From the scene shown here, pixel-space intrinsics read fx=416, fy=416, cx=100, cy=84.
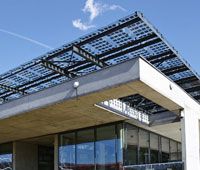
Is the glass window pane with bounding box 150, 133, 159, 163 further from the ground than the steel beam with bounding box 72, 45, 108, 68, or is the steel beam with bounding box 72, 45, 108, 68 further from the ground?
the steel beam with bounding box 72, 45, 108, 68

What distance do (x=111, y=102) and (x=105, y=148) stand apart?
2.53 meters

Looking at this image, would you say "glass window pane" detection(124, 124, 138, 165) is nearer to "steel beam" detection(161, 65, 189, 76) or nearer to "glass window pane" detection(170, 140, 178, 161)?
"steel beam" detection(161, 65, 189, 76)

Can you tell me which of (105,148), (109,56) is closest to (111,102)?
(109,56)

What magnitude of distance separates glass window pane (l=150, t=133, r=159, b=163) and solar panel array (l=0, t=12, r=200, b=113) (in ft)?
9.62

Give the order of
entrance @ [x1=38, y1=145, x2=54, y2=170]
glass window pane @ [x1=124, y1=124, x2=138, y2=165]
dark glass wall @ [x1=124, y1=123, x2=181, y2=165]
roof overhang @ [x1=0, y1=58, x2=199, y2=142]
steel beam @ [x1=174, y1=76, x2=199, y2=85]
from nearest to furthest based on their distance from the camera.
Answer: roof overhang @ [x1=0, y1=58, x2=199, y2=142] → steel beam @ [x1=174, y1=76, x2=199, y2=85] → glass window pane @ [x1=124, y1=124, x2=138, y2=165] → dark glass wall @ [x1=124, y1=123, x2=181, y2=165] → entrance @ [x1=38, y1=145, x2=54, y2=170]

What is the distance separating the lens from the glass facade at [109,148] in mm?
15500

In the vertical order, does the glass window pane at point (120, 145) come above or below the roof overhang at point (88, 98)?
below

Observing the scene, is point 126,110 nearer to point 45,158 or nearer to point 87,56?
point 87,56

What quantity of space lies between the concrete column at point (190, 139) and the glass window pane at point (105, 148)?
305 cm

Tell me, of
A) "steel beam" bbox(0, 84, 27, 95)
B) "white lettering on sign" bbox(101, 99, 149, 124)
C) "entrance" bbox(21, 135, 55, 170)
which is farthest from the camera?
"entrance" bbox(21, 135, 55, 170)

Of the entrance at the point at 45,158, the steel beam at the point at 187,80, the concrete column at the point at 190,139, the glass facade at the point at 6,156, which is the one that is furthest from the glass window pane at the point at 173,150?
the glass facade at the point at 6,156

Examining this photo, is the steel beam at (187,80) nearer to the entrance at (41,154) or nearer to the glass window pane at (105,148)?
the glass window pane at (105,148)

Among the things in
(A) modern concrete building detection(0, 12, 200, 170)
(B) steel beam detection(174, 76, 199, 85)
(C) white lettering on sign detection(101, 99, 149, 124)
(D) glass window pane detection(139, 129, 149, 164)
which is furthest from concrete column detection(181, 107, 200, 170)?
(D) glass window pane detection(139, 129, 149, 164)

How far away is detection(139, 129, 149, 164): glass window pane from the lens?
16359 millimetres
